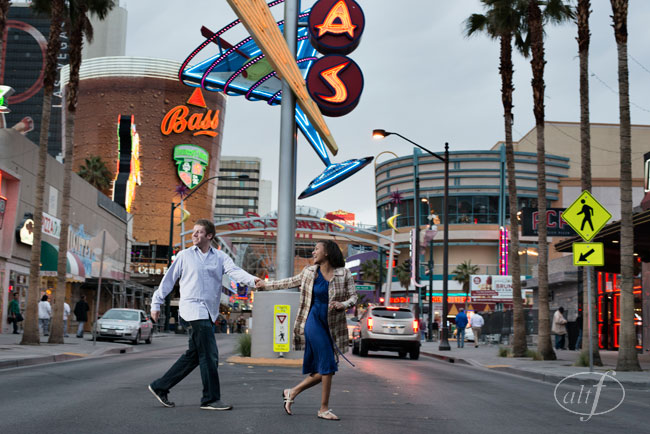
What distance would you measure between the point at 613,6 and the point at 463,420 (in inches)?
518

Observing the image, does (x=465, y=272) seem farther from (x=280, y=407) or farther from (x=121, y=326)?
(x=280, y=407)

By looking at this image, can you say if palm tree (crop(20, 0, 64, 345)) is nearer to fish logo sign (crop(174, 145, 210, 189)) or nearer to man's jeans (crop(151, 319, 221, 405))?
man's jeans (crop(151, 319, 221, 405))

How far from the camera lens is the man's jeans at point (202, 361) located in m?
7.81

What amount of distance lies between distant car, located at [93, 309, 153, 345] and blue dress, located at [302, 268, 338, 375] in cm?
2369

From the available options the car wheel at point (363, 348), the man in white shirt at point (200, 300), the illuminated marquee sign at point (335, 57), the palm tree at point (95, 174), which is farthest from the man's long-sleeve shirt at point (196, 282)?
the palm tree at point (95, 174)

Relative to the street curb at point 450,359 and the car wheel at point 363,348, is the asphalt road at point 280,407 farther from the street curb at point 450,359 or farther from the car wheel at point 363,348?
the car wheel at point 363,348

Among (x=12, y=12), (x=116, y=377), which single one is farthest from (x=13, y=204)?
(x=12, y=12)

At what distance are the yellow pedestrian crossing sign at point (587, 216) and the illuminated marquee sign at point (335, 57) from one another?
6.74 metres

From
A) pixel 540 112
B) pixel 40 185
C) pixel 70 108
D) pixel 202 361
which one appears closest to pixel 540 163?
pixel 540 112

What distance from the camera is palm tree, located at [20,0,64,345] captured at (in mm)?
23614

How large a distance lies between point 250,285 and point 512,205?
Answer: 19.0 metres

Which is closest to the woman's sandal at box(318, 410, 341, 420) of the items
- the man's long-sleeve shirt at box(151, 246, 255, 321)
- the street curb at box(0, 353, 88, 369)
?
the man's long-sleeve shirt at box(151, 246, 255, 321)

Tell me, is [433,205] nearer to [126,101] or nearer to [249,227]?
[249,227]

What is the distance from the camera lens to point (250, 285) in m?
7.88
